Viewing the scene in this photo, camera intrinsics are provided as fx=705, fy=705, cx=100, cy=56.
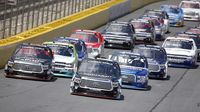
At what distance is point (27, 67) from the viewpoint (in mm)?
26297

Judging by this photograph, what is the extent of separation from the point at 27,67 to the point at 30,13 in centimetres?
1290

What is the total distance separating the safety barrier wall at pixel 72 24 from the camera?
1229 inches

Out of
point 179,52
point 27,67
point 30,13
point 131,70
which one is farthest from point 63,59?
point 30,13

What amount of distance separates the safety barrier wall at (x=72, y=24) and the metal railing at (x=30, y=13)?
612 millimetres

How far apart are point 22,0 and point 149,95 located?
1349 centimetres

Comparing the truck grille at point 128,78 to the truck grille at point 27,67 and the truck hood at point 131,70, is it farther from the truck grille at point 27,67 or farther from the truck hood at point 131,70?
the truck grille at point 27,67

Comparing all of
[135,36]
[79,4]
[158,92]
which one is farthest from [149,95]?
[79,4]

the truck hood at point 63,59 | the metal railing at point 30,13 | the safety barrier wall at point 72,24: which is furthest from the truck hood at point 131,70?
the metal railing at point 30,13

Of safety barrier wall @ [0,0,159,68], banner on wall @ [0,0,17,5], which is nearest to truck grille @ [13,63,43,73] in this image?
safety barrier wall @ [0,0,159,68]

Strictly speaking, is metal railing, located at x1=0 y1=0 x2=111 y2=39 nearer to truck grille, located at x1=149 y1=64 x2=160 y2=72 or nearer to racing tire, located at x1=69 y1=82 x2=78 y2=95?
truck grille, located at x1=149 y1=64 x2=160 y2=72

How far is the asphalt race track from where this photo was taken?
21.2 m

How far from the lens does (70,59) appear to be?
29.1m

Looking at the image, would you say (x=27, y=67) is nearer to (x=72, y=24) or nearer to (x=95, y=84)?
(x=95, y=84)

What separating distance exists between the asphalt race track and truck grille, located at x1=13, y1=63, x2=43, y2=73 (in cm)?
43
